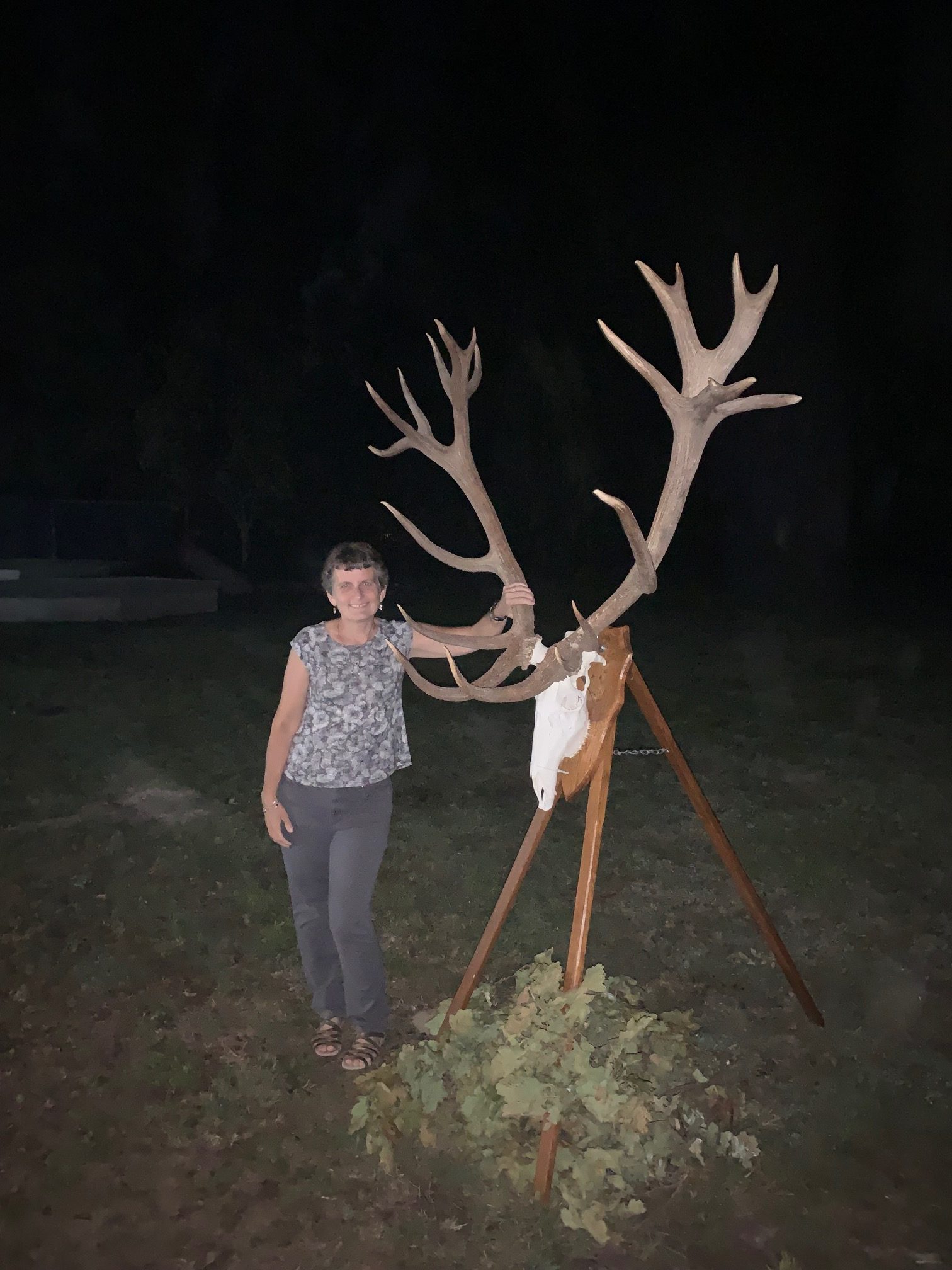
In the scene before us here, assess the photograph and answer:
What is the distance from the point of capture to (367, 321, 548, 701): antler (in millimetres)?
3201

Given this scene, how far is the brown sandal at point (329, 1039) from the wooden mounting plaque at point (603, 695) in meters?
1.56

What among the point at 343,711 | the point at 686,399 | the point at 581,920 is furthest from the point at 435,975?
the point at 686,399

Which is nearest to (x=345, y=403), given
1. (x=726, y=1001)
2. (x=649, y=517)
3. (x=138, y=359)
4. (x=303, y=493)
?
(x=303, y=493)

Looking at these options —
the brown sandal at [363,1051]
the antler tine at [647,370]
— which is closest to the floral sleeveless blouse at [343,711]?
the brown sandal at [363,1051]

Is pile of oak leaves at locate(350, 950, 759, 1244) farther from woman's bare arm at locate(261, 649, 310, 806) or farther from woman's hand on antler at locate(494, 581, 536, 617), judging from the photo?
woman's hand on antler at locate(494, 581, 536, 617)

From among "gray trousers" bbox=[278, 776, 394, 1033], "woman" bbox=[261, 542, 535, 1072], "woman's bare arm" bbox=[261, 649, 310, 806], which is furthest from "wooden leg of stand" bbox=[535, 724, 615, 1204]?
"woman's bare arm" bbox=[261, 649, 310, 806]

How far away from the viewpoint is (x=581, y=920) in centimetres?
297

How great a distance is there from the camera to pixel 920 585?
75.7ft

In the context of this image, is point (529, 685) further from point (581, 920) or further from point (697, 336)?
point (697, 336)

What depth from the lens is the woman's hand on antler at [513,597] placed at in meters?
3.20

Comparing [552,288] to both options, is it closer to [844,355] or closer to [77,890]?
[844,355]

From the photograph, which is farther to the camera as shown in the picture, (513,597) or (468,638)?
(468,638)

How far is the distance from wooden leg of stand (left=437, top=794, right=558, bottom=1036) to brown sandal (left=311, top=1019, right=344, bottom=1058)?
1.57ft

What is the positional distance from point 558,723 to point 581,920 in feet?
2.00
